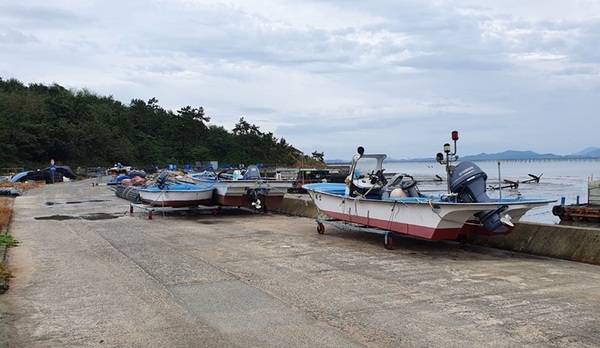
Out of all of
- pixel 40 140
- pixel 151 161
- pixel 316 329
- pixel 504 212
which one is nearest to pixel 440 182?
pixel 151 161

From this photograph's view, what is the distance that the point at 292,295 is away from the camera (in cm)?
699

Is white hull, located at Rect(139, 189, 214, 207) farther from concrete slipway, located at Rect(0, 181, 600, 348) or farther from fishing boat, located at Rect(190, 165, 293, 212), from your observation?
concrete slipway, located at Rect(0, 181, 600, 348)

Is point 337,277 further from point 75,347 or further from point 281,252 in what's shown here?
point 75,347

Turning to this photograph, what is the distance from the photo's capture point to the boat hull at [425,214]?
371 inches

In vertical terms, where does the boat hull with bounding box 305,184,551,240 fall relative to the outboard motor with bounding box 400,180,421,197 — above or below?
below

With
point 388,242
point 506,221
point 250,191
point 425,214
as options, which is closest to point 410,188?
point 388,242

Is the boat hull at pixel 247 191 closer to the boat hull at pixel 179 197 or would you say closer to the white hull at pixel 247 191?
the white hull at pixel 247 191

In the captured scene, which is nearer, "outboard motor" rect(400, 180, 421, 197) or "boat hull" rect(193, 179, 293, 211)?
"outboard motor" rect(400, 180, 421, 197)

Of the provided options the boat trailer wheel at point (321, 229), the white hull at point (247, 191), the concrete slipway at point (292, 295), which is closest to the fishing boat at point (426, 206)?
the boat trailer wheel at point (321, 229)

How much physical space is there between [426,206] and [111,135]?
7831 cm

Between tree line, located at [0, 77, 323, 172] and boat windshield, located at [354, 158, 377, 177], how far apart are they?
58.0 meters

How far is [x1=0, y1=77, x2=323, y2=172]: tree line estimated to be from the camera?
219ft

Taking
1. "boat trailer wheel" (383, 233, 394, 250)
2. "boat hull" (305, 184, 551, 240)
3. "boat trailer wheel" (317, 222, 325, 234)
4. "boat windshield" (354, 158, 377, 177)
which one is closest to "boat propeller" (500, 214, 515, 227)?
"boat hull" (305, 184, 551, 240)

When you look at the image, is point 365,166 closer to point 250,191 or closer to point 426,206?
point 426,206
